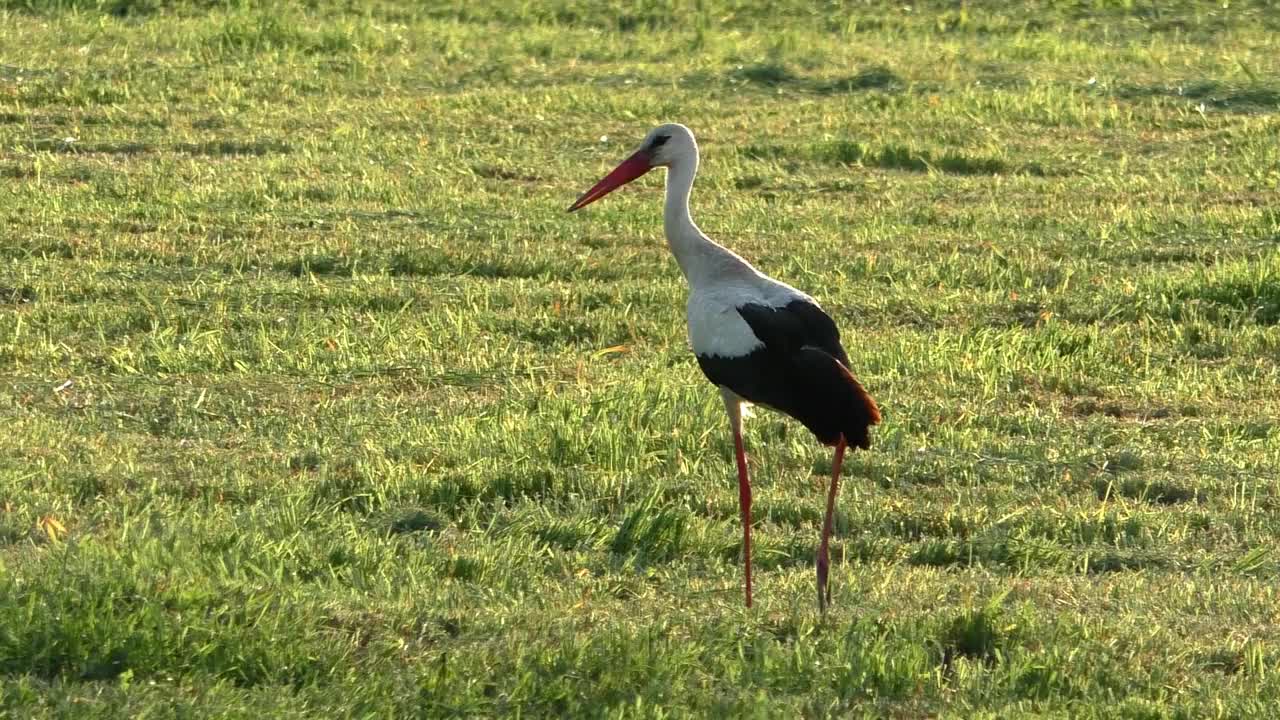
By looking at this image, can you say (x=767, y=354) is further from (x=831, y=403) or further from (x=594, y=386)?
(x=594, y=386)

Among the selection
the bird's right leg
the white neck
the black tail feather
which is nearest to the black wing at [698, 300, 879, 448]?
the black tail feather

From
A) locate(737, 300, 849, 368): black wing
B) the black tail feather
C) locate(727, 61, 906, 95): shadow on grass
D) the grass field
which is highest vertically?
locate(737, 300, 849, 368): black wing

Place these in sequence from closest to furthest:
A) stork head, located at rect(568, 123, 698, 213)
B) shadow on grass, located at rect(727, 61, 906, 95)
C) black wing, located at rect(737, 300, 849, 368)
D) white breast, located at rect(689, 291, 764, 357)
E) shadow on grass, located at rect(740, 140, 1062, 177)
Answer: black wing, located at rect(737, 300, 849, 368), white breast, located at rect(689, 291, 764, 357), stork head, located at rect(568, 123, 698, 213), shadow on grass, located at rect(740, 140, 1062, 177), shadow on grass, located at rect(727, 61, 906, 95)

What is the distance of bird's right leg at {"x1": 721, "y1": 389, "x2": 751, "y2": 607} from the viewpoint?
207 inches

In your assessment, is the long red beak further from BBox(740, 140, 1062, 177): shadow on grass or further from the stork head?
BBox(740, 140, 1062, 177): shadow on grass

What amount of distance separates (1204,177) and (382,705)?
7.91 metres

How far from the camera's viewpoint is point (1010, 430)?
22.4 ft

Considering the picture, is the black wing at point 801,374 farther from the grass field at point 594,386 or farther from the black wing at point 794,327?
the grass field at point 594,386

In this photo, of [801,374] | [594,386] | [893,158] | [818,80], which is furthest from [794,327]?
[818,80]

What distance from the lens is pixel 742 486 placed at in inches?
223

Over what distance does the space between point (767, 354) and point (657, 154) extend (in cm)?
142

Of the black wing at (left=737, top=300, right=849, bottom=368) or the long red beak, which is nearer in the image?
the black wing at (left=737, top=300, right=849, bottom=368)

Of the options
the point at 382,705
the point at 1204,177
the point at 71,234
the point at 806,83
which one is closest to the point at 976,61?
the point at 806,83

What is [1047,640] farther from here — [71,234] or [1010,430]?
[71,234]
